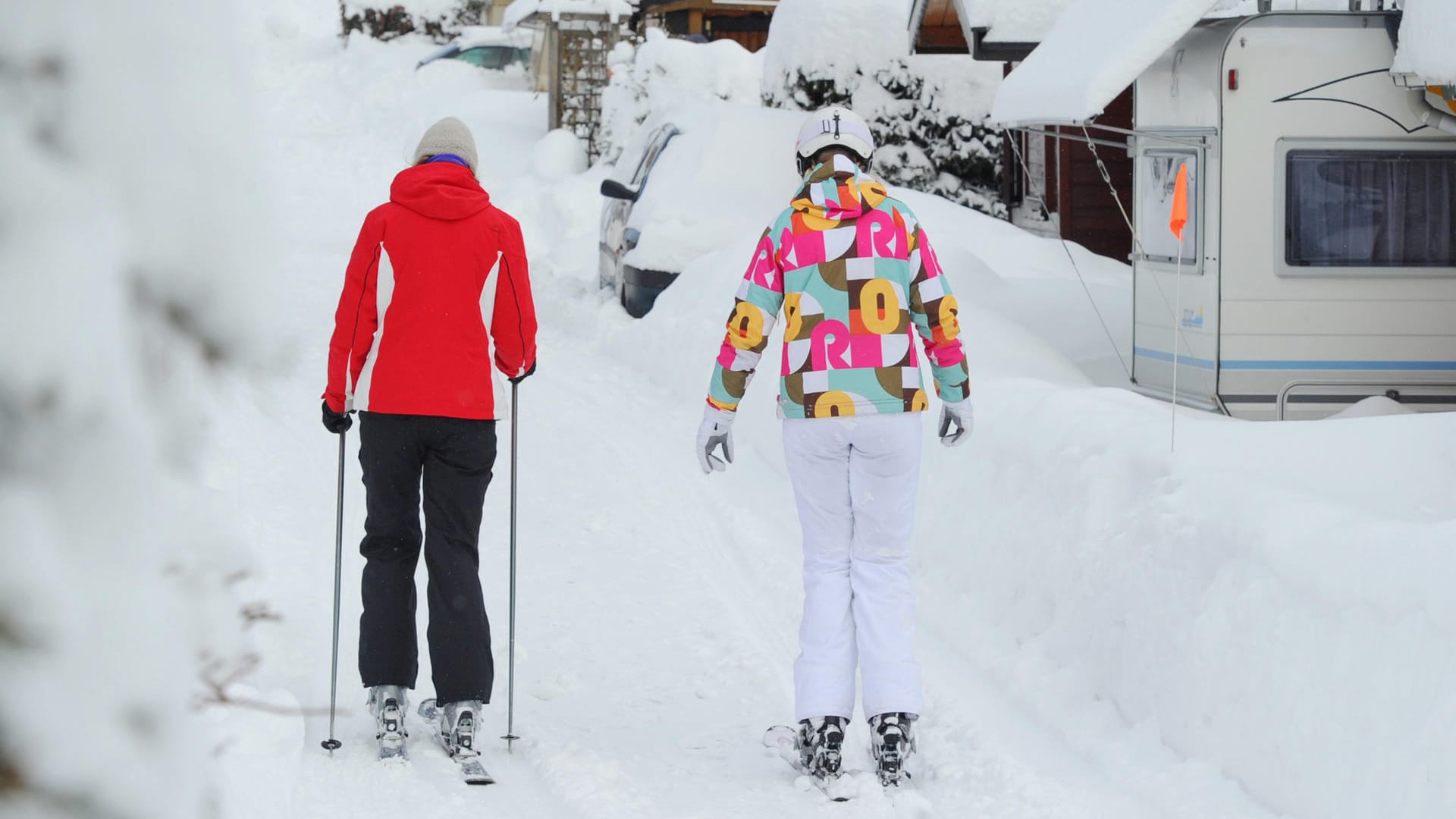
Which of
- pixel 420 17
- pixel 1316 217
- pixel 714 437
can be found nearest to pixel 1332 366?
pixel 1316 217

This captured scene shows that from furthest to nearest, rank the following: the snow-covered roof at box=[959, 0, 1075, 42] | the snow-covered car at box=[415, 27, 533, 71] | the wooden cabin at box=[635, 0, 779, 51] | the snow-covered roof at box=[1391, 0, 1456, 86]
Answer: the snow-covered car at box=[415, 27, 533, 71] → the wooden cabin at box=[635, 0, 779, 51] → the snow-covered roof at box=[959, 0, 1075, 42] → the snow-covered roof at box=[1391, 0, 1456, 86]

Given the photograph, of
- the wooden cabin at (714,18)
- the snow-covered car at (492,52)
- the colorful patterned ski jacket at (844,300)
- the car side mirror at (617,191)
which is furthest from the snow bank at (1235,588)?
the snow-covered car at (492,52)

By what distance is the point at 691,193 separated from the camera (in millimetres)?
13781

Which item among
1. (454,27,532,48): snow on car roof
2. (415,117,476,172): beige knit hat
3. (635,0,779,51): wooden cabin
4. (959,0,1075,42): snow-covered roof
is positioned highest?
(635,0,779,51): wooden cabin

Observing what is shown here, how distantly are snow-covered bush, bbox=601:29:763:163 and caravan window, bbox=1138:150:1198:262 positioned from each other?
552 inches

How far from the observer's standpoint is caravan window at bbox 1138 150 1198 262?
9484mm

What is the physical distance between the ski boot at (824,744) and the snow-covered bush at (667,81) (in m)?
19.8

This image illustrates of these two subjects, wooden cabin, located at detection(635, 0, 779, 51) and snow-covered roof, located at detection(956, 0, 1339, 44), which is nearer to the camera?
snow-covered roof, located at detection(956, 0, 1339, 44)

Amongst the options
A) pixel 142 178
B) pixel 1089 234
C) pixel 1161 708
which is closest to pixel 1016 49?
pixel 1089 234

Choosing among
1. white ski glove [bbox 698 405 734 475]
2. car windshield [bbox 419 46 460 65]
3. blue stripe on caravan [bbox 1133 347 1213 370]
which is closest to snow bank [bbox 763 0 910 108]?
blue stripe on caravan [bbox 1133 347 1213 370]

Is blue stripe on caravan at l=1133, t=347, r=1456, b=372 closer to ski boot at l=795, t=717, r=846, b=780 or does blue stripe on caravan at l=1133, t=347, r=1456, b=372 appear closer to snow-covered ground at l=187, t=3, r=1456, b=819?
snow-covered ground at l=187, t=3, r=1456, b=819

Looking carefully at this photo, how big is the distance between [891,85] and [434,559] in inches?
567

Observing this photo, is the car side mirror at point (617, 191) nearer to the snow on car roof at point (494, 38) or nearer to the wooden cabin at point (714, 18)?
the wooden cabin at point (714, 18)

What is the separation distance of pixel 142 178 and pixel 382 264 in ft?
11.9
